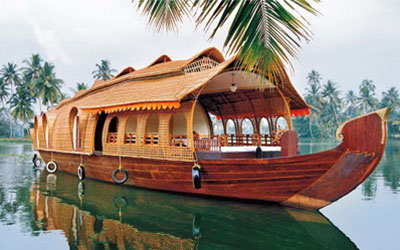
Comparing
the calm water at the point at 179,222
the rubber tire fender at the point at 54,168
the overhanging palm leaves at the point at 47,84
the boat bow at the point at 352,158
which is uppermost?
the overhanging palm leaves at the point at 47,84

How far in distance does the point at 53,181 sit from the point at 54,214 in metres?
3.74

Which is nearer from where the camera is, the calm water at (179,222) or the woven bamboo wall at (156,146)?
A: the calm water at (179,222)

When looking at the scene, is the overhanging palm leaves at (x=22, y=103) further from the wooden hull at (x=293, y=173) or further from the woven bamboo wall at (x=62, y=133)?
the wooden hull at (x=293, y=173)

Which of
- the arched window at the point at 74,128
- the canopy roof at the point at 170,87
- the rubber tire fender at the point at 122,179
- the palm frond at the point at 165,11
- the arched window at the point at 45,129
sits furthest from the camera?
the arched window at the point at 45,129

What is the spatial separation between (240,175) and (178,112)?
1.84m

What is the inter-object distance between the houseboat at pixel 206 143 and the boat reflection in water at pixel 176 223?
372 millimetres

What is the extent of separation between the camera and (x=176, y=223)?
4734 millimetres

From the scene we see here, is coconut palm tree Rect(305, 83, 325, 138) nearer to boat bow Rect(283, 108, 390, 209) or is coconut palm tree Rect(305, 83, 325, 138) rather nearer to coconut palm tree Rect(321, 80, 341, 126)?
coconut palm tree Rect(321, 80, 341, 126)

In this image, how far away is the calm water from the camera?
398 cm

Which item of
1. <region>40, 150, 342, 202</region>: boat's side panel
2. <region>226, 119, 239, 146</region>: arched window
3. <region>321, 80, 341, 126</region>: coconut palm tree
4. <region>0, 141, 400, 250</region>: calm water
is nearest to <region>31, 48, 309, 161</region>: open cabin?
<region>226, 119, 239, 146</region>: arched window

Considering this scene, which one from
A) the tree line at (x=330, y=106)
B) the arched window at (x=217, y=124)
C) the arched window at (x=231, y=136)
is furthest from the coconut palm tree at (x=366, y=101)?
the arched window at (x=231, y=136)

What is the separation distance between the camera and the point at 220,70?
586 centimetres

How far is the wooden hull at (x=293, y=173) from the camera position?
438 cm

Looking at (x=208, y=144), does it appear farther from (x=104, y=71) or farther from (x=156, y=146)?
(x=104, y=71)
